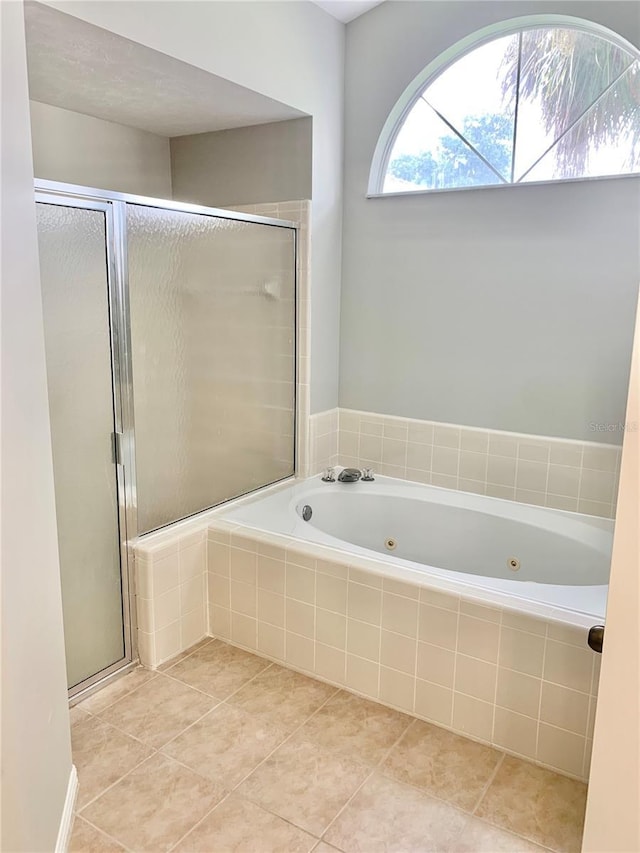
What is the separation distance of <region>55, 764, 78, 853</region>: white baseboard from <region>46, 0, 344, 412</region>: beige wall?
2031 mm

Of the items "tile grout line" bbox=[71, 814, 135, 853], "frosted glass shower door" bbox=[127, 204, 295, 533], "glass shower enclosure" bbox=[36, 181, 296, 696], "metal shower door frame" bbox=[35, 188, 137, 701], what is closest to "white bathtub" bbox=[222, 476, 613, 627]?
"frosted glass shower door" bbox=[127, 204, 295, 533]

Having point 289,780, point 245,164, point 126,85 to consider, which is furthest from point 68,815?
point 245,164

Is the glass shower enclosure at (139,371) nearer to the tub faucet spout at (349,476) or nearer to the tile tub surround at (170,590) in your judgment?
the tile tub surround at (170,590)

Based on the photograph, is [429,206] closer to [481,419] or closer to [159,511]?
[481,419]

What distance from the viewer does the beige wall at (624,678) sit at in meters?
1.38

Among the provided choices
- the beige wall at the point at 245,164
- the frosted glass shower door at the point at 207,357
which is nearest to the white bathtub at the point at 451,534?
the frosted glass shower door at the point at 207,357

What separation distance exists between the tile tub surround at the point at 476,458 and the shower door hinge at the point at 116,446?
1.21 m

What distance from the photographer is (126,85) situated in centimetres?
255

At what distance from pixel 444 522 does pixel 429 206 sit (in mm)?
1519

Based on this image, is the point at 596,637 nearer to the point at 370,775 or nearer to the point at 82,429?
the point at 370,775

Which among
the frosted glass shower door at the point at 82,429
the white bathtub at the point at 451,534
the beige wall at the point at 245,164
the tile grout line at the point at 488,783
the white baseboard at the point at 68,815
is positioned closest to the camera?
the white baseboard at the point at 68,815

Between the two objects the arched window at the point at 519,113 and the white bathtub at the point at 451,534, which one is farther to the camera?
the arched window at the point at 519,113

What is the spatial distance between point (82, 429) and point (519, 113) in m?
2.30

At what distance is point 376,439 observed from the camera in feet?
11.4
